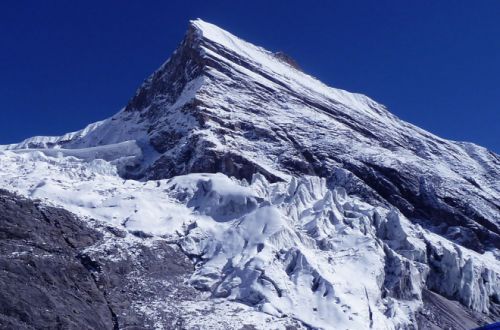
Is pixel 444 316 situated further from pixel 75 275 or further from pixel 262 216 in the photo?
pixel 75 275

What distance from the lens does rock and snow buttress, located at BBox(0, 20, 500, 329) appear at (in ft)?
223

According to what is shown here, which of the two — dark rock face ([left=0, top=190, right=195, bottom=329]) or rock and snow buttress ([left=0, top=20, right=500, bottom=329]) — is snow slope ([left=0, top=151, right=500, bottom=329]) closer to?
rock and snow buttress ([left=0, top=20, right=500, bottom=329])

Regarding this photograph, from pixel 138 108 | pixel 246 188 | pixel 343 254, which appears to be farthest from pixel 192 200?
pixel 138 108

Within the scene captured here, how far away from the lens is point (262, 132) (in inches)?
4953

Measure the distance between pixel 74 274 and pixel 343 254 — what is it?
27.7m

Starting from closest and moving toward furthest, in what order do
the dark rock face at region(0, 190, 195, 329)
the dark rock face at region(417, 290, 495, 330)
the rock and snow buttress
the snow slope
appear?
the dark rock face at region(0, 190, 195, 329) → the rock and snow buttress → the snow slope → the dark rock face at region(417, 290, 495, 330)

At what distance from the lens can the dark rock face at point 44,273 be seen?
57438mm

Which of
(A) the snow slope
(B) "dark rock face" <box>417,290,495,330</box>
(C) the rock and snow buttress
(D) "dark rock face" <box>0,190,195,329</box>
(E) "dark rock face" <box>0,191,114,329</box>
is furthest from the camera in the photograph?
(B) "dark rock face" <box>417,290,495,330</box>

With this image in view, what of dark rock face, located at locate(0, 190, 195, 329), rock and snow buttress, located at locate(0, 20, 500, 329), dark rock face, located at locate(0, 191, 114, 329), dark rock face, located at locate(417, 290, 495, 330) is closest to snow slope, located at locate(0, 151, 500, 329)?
rock and snow buttress, located at locate(0, 20, 500, 329)

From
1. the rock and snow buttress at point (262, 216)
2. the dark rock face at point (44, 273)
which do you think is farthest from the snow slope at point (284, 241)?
the dark rock face at point (44, 273)

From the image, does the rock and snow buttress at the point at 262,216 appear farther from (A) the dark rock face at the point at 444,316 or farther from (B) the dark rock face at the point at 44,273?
(B) the dark rock face at the point at 44,273

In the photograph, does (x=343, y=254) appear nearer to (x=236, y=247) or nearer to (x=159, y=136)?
(x=236, y=247)

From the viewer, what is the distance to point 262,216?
78.9 metres

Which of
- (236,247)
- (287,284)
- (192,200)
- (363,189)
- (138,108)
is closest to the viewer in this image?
(287,284)
